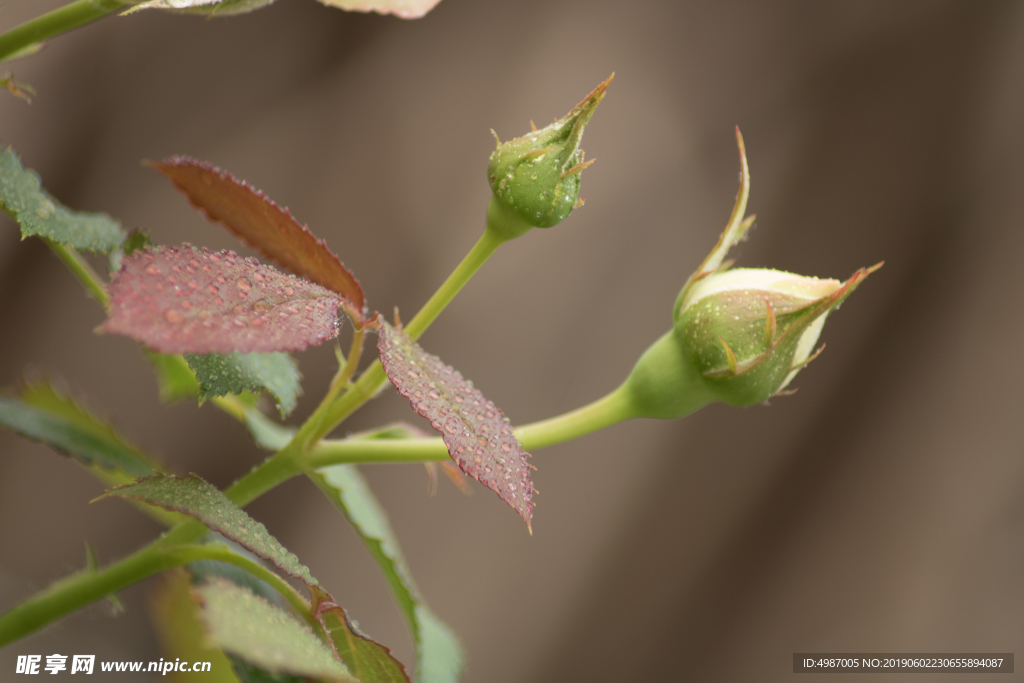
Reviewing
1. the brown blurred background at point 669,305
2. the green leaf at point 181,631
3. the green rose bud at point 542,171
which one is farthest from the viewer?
the brown blurred background at point 669,305

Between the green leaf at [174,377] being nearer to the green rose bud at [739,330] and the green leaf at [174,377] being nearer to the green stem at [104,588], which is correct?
the green stem at [104,588]

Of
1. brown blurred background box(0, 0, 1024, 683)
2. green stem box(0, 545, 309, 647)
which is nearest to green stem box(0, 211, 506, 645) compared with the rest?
green stem box(0, 545, 309, 647)

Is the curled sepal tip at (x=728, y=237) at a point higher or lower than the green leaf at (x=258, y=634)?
higher

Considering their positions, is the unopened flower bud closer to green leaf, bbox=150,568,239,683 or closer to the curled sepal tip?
the curled sepal tip

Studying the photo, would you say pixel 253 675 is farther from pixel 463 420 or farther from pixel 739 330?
pixel 739 330

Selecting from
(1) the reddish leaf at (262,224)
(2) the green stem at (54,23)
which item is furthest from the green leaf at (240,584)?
(2) the green stem at (54,23)

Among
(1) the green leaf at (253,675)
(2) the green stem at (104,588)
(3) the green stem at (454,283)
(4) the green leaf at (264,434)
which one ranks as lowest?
(1) the green leaf at (253,675)
